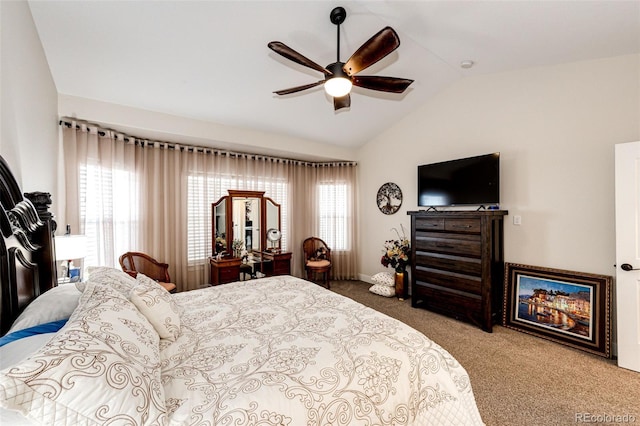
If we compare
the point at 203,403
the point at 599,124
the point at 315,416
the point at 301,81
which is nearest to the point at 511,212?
the point at 599,124

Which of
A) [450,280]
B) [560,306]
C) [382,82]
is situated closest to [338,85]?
→ [382,82]

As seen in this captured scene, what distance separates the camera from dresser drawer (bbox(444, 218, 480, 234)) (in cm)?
309

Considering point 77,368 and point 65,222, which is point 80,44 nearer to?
point 65,222

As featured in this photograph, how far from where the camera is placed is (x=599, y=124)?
262 cm

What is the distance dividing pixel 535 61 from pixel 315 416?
3.82 metres

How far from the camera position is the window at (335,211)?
17.3ft

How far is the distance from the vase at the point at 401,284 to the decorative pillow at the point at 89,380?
356 centimetres

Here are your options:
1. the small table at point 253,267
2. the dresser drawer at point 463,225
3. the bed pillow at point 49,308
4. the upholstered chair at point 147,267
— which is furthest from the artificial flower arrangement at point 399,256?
the bed pillow at point 49,308

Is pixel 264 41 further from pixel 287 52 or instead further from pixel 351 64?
pixel 351 64

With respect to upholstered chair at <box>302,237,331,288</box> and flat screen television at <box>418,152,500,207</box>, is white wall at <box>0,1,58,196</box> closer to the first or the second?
upholstered chair at <box>302,237,331,288</box>

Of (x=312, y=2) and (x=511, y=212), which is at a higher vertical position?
(x=312, y=2)

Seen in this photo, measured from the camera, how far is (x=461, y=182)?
3428 mm

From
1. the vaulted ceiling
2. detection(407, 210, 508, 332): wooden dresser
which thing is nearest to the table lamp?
the vaulted ceiling

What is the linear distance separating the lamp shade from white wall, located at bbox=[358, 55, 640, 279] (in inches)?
165
